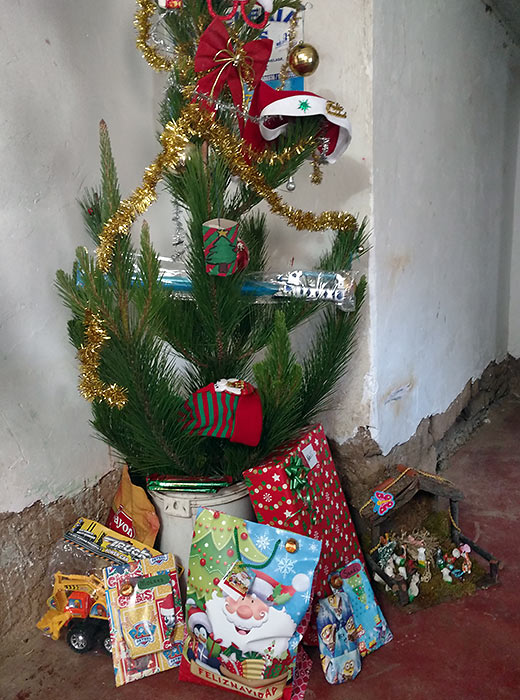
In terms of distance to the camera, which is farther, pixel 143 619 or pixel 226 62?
pixel 143 619

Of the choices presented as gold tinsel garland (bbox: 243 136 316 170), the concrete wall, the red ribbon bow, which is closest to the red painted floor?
the concrete wall

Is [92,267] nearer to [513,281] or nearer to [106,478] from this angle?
[106,478]

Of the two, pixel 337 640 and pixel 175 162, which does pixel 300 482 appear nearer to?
pixel 337 640

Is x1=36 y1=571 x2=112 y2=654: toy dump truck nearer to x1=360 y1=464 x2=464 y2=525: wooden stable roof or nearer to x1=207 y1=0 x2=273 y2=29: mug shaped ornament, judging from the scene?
x1=360 y1=464 x2=464 y2=525: wooden stable roof

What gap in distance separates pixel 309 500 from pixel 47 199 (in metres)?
1.04

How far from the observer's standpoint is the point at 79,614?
5.13ft

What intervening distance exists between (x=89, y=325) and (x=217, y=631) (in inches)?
28.8

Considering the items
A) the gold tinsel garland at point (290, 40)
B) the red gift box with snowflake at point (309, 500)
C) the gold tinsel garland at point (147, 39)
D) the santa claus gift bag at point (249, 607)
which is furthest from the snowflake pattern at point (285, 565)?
Answer: the gold tinsel garland at point (290, 40)

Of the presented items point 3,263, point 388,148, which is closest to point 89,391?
point 3,263

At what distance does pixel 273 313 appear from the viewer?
1.62 meters

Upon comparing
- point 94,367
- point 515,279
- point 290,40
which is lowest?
point 515,279

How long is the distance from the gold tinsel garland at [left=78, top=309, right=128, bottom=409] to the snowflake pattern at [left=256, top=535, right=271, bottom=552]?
44cm

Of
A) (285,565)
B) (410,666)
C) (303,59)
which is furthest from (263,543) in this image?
(303,59)

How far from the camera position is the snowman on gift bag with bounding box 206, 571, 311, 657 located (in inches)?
52.9
